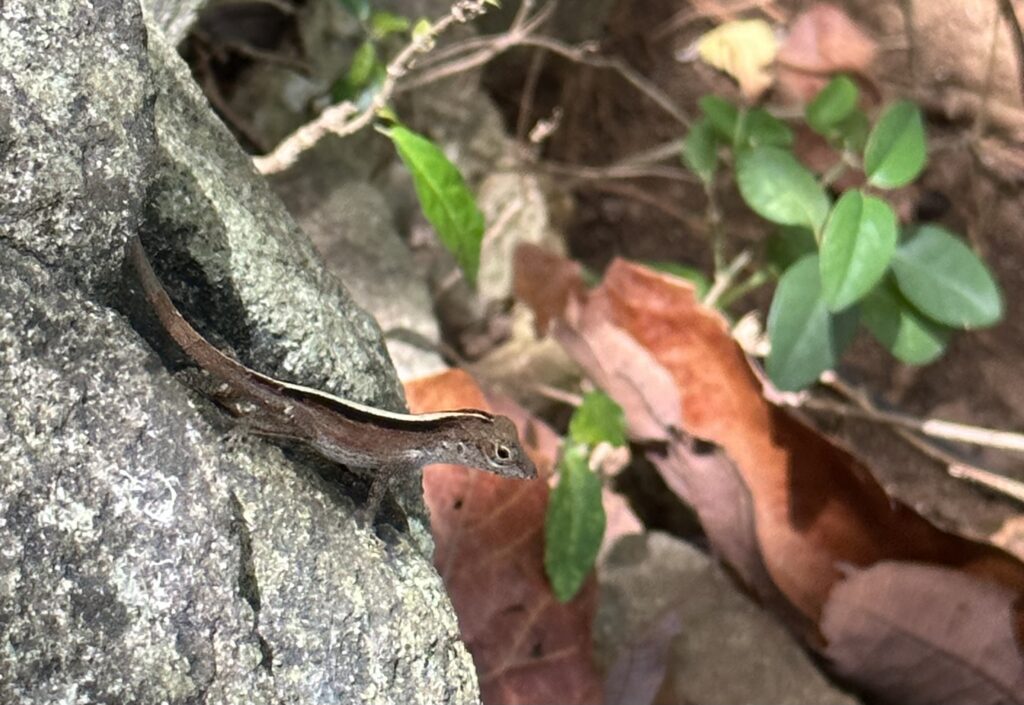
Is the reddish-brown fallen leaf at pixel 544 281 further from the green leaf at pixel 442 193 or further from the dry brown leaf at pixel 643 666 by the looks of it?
the dry brown leaf at pixel 643 666

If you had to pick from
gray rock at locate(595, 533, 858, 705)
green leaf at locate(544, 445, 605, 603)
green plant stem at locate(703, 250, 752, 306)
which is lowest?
gray rock at locate(595, 533, 858, 705)

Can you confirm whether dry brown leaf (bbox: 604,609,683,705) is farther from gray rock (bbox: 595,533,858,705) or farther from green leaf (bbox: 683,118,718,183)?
green leaf (bbox: 683,118,718,183)

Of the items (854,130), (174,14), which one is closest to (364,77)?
(174,14)

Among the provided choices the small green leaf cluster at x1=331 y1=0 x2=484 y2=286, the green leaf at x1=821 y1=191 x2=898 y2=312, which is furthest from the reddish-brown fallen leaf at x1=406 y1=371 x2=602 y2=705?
the green leaf at x1=821 y1=191 x2=898 y2=312

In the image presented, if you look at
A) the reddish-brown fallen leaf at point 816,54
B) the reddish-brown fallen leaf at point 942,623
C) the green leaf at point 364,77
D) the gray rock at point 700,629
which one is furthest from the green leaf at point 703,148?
the reddish-brown fallen leaf at point 942,623

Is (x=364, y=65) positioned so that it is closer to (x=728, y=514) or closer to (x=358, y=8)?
(x=358, y=8)

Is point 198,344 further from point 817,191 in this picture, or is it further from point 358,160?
point 817,191
